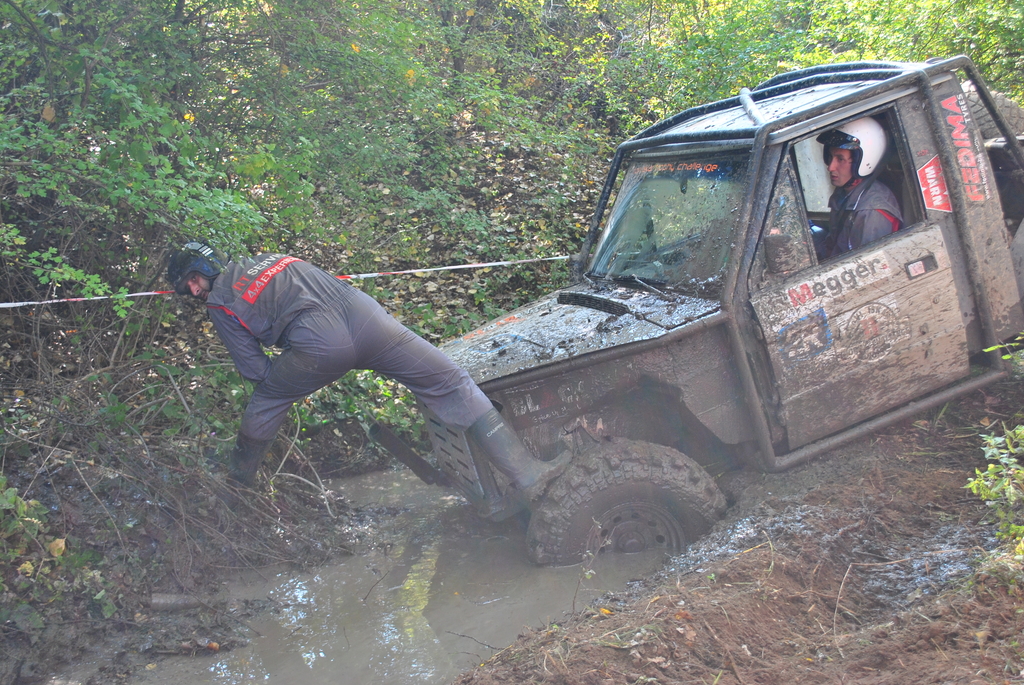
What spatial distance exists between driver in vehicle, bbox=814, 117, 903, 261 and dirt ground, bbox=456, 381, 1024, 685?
1.05 m

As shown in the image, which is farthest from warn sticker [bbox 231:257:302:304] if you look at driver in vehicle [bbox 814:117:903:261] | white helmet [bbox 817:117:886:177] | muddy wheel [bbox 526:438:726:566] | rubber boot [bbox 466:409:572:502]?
white helmet [bbox 817:117:886:177]

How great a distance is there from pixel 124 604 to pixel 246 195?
7.88 feet

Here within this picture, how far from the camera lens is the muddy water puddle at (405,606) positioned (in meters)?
3.25

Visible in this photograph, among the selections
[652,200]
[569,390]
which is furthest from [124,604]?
[652,200]

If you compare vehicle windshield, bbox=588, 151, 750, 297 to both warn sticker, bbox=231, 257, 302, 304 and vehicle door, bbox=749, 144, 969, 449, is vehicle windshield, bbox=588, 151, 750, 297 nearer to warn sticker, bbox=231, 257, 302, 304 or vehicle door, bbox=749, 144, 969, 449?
vehicle door, bbox=749, 144, 969, 449

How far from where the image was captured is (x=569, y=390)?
368 centimetres

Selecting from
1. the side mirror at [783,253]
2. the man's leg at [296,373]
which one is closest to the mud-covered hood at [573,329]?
the side mirror at [783,253]

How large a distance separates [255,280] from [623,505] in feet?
6.84

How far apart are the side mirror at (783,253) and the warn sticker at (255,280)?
7.63 ft

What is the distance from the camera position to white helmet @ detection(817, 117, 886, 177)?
12.8ft

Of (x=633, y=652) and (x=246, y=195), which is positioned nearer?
(x=633, y=652)

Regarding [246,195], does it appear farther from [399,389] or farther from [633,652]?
[633,652]

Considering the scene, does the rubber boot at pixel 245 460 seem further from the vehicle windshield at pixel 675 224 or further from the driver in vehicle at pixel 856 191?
the driver in vehicle at pixel 856 191

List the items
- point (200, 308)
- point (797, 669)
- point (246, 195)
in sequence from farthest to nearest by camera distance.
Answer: point (200, 308)
point (246, 195)
point (797, 669)
